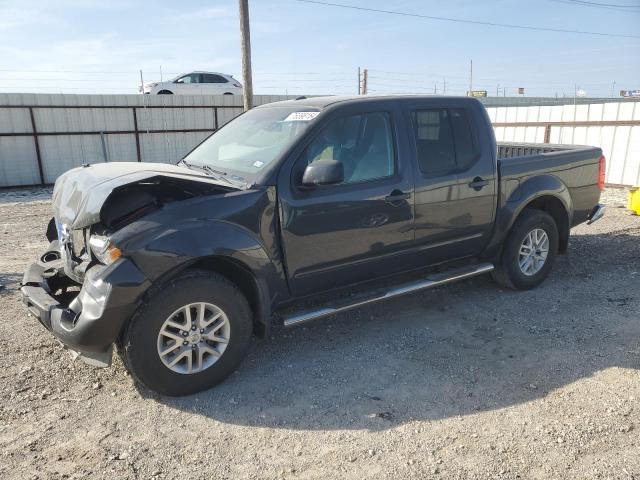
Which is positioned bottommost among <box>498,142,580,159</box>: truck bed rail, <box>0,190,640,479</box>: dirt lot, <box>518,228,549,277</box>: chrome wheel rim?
<box>0,190,640,479</box>: dirt lot

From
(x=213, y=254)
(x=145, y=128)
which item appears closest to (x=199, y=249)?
(x=213, y=254)

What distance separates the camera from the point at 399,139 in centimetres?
414

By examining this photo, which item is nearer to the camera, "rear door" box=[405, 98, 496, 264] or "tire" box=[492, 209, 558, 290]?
"rear door" box=[405, 98, 496, 264]

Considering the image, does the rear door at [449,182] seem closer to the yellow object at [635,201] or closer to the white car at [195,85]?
the yellow object at [635,201]

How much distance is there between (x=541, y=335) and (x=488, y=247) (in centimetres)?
100

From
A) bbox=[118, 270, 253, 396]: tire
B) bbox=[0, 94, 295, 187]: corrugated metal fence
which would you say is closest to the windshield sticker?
bbox=[118, 270, 253, 396]: tire

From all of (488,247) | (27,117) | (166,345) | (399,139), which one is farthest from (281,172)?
(27,117)

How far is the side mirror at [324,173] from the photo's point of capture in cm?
344

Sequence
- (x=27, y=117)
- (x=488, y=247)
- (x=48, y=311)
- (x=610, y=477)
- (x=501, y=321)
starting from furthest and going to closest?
(x=27, y=117), (x=488, y=247), (x=501, y=321), (x=48, y=311), (x=610, y=477)

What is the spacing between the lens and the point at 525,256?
5.24 meters

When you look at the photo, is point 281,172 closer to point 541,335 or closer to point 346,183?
point 346,183

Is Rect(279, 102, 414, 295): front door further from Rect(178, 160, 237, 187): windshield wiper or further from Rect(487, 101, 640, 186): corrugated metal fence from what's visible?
Rect(487, 101, 640, 186): corrugated metal fence

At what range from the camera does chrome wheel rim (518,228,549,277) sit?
5195 mm

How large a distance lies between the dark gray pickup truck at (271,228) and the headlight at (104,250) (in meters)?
0.01
